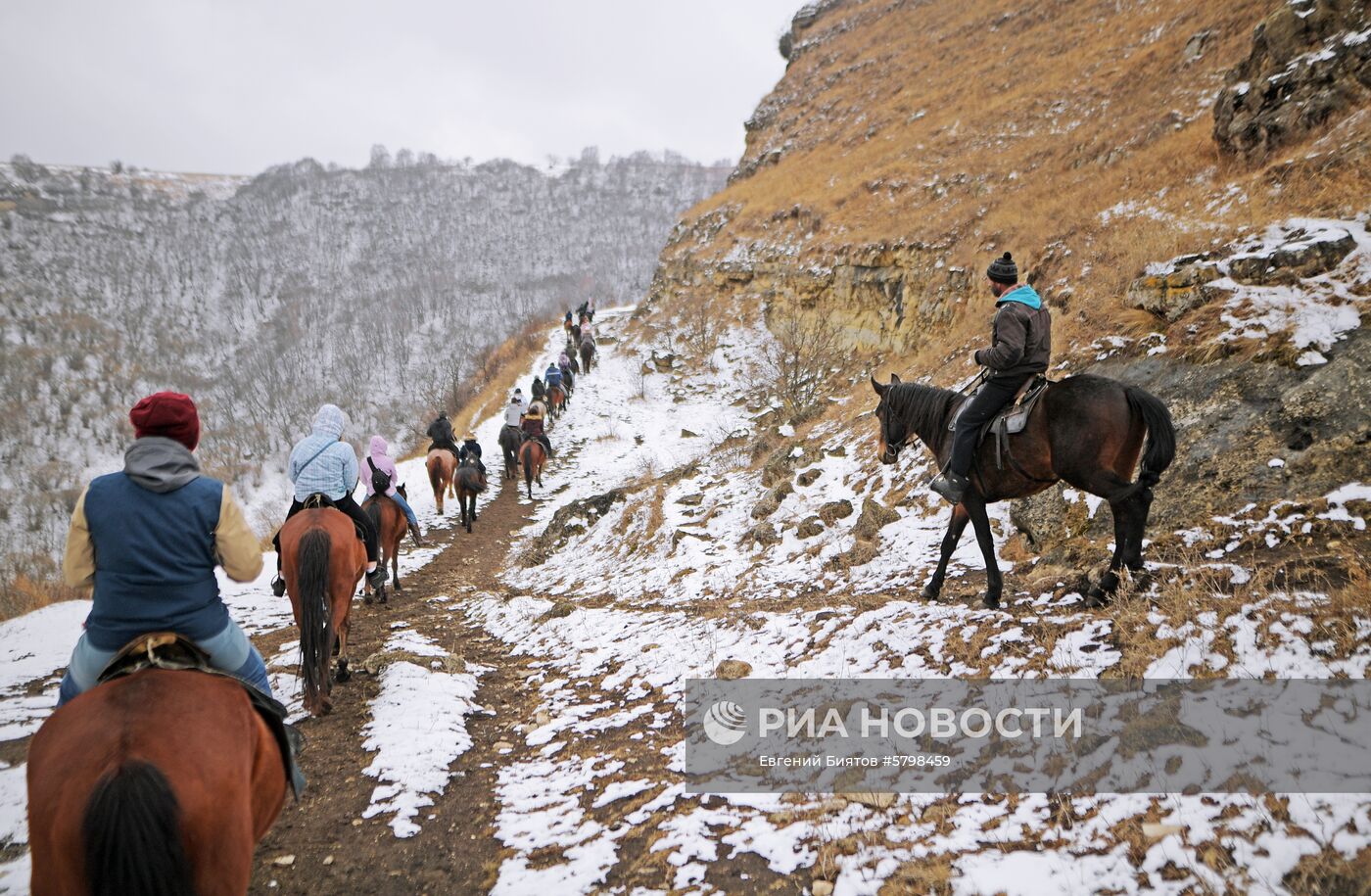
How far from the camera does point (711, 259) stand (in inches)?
1244

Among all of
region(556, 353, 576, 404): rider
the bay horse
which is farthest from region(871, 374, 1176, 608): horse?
region(556, 353, 576, 404): rider

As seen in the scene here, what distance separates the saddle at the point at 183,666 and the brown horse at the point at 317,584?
228 centimetres

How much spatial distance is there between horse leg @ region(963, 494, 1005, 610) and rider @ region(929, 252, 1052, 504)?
0.25 metres

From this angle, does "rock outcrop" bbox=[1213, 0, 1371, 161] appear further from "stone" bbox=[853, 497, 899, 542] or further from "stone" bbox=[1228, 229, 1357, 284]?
"stone" bbox=[853, 497, 899, 542]

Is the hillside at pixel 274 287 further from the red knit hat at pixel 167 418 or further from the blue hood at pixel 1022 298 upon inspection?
the blue hood at pixel 1022 298

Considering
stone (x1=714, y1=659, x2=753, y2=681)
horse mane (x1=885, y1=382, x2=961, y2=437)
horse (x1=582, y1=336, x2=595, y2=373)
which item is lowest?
stone (x1=714, y1=659, x2=753, y2=681)

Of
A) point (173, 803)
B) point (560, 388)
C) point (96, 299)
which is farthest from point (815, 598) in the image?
point (96, 299)

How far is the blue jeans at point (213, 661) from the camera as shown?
2.64 metres

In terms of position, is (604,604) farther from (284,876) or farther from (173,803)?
(173,803)

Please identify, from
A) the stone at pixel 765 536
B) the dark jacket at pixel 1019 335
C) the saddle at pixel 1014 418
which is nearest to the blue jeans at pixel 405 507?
the stone at pixel 765 536

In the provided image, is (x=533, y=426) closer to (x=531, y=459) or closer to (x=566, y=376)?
(x=531, y=459)

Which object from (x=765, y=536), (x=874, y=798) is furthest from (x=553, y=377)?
(x=874, y=798)

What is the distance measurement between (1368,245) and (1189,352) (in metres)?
1.65

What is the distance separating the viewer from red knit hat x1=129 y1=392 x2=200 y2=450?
2.67 m
